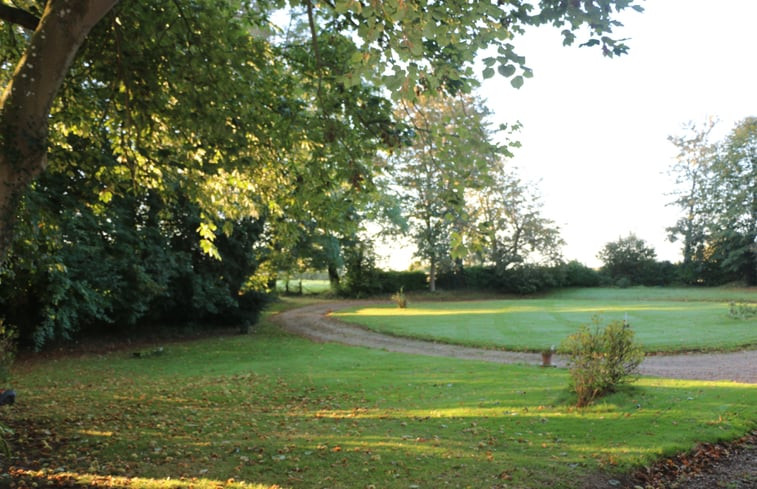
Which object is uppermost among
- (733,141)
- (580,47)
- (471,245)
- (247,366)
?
(733,141)

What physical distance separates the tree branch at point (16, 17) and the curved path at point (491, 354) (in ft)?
48.5

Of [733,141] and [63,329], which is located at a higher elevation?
[733,141]

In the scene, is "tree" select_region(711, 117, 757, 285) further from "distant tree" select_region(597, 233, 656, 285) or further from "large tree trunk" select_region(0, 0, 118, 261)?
"large tree trunk" select_region(0, 0, 118, 261)

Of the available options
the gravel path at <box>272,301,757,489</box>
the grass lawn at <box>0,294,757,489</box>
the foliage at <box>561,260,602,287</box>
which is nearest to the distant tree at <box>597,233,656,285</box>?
the foliage at <box>561,260,602,287</box>

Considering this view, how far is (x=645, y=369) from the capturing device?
14961 millimetres

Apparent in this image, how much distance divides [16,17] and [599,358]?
9411 millimetres

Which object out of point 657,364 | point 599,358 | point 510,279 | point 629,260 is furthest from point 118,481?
point 629,260

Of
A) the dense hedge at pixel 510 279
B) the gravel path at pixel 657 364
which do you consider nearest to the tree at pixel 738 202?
the dense hedge at pixel 510 279

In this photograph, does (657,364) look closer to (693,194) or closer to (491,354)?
(491,354)

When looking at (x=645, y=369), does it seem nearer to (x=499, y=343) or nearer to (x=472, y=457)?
(x=499, y=343)

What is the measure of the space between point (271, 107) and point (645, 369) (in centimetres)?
1269

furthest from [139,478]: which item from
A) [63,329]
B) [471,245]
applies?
[63,329]

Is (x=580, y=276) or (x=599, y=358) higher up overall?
(x=580, y=276)

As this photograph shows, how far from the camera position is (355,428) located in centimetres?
804
